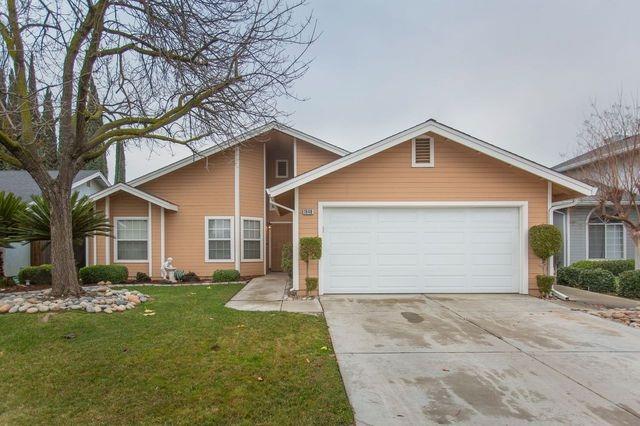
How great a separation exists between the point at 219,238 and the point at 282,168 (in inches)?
152

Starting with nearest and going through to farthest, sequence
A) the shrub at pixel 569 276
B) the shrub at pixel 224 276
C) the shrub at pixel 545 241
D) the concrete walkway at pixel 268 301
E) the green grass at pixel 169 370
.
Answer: the green grass at pixel 169 370 → the concrete walkway at pixel 268 301 → the shrub at pixel 545 241 → the shrub at pixel 569 276 → the shrub at pixel 224 276

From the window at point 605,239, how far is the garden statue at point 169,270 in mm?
15457

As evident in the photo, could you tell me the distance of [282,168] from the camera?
1572 cm

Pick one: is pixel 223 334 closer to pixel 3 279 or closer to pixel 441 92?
pixel 3 279

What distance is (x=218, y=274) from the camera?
42.4ft

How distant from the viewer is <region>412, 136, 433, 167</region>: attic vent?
9945 millimetres

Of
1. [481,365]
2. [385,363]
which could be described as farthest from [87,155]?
[481,365]

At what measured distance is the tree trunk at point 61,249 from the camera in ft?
25.0

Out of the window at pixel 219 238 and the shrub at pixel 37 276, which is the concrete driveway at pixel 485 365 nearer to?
the window at pixel 219 238

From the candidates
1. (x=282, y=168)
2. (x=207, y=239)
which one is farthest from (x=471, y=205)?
(x=207, y=239)

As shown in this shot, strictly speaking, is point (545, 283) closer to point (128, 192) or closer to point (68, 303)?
point (68, 303)

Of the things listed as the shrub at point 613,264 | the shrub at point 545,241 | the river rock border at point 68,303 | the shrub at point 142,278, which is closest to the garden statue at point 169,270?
the shrub at point 142,278

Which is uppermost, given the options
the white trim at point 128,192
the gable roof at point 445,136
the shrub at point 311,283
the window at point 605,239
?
the gable roof at point 445,136

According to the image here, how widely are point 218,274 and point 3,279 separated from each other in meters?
5.62
